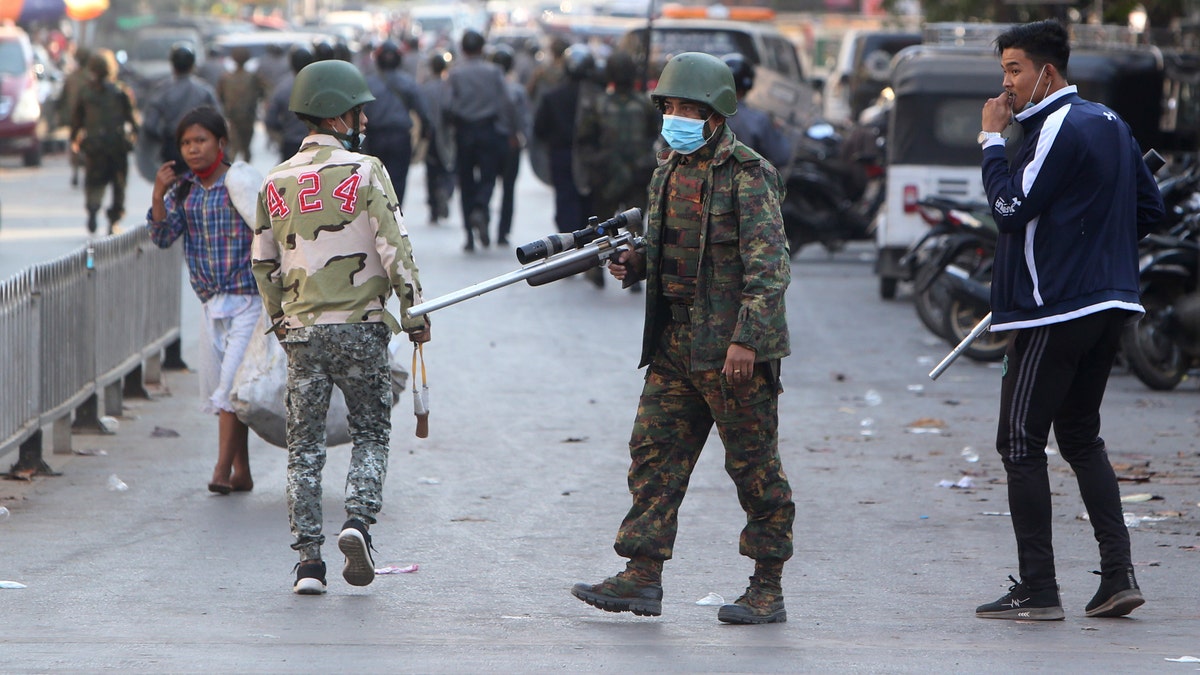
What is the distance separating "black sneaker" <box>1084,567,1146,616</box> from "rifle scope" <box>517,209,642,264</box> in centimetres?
A: 185

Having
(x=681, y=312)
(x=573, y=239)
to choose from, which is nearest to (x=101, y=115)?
(x=573, y=239)

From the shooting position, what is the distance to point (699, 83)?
5.32 metres

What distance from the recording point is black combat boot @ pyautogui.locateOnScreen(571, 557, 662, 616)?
215 inches

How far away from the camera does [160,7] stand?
62000 mm

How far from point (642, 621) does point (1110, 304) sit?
1.71m

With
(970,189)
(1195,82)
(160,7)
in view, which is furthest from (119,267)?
(160,7)

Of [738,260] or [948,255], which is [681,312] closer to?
[738,260]

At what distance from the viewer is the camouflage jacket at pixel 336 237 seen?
5789mm

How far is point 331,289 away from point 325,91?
65cm

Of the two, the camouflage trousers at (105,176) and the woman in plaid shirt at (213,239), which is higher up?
the woman in plaid shirt at (213,239)

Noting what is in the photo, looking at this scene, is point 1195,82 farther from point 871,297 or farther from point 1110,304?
point 1110,304

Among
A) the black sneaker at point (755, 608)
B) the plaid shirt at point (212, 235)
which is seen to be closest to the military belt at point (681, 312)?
the black sneaker at point (755, 608)

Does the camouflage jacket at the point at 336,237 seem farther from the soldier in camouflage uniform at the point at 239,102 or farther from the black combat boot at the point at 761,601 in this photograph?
the soldier in camouflage uniform at the point at 239,102

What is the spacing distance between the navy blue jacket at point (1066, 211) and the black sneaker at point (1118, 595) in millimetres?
841
